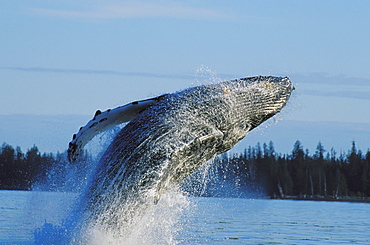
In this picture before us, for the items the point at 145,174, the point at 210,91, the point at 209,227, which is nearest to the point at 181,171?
the point at 145,174

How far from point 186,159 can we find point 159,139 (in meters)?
0.57

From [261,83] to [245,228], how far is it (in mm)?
11591

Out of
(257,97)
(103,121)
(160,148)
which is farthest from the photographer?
(257,97)

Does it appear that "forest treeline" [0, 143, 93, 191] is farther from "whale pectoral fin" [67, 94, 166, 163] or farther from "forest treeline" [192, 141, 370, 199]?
"forest treeline" [192, 141, 370, 199]

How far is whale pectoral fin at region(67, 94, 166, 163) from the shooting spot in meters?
11.4

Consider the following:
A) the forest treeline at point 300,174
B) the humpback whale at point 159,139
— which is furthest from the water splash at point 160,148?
the forest treeline at point 300,174

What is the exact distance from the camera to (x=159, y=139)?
11.1 meters

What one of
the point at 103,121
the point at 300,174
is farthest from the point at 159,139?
the point at 300,174

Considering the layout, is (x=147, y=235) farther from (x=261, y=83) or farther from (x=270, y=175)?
(x=270, y=175)

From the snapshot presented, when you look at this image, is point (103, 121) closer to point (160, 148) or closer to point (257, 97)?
point (160, 148)

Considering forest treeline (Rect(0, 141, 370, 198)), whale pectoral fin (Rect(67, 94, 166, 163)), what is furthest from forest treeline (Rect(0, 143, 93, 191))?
forest treeline (Rect(0, 141, 370, 198))

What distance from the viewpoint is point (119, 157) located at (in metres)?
11.2

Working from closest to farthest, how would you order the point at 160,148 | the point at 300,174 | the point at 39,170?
the point at 160,148
the point at 39,170
the point at 300,174

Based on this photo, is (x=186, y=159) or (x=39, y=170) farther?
(x=39, y=170)
